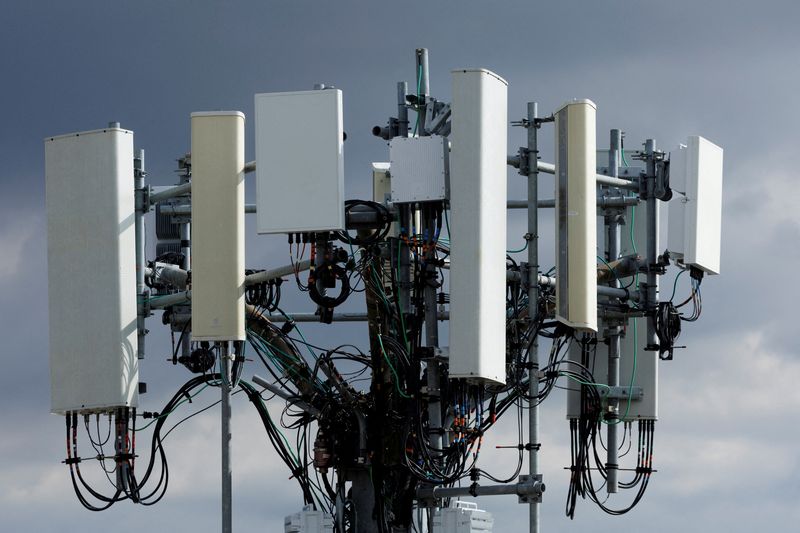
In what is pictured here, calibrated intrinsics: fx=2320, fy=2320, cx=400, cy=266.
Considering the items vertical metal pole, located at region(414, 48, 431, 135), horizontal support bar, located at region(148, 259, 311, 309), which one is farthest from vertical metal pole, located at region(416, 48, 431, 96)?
horizontal support bar, located at region(148, 259, 311, 309)

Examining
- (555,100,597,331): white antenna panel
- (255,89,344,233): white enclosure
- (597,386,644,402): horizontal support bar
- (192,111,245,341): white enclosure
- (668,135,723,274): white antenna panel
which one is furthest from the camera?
(597,386,644,402): horizontal support bar

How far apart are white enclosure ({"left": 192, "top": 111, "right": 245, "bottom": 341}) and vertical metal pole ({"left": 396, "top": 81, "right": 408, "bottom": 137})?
212 centimetres

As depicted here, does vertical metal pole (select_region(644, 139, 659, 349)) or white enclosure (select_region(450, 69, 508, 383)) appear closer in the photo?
white enclosure (select_region(450, 69, 508, 383))

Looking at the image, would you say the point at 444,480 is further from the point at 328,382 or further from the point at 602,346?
the point at 602,346

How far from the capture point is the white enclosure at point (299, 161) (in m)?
28.7

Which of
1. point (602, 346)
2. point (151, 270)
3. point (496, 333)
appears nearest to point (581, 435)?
point (602, 346)

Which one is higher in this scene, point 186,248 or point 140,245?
point 140,245

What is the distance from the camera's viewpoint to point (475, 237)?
28.4 m

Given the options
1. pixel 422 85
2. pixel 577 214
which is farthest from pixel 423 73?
pixel 577 214

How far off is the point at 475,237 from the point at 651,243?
389cm

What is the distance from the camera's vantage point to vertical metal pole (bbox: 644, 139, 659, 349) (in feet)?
103

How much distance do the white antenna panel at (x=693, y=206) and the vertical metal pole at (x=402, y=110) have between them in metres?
3.91

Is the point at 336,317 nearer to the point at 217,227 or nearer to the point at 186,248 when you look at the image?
the point at 186,248

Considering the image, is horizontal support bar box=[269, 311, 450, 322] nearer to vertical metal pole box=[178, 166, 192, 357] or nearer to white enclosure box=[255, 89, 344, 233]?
vertical metal pole box=[178, 166, 192, 357]
